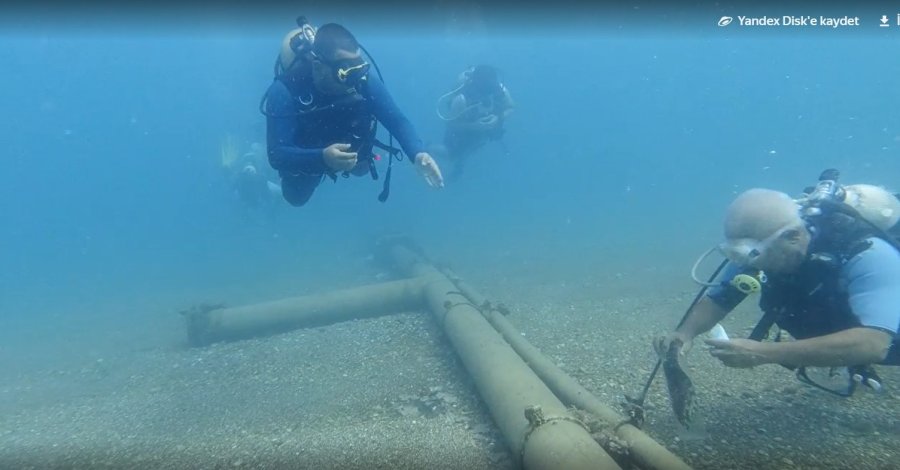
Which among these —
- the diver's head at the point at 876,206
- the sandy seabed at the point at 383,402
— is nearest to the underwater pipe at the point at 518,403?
the sandy seabed at the point at 383,402

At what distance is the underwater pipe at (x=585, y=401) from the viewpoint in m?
2.85

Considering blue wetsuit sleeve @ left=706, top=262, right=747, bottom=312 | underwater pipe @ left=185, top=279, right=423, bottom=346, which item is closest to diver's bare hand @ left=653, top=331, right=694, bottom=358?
blue wetsuit sleeve @ left=706, top=262, right=747, bottom=312

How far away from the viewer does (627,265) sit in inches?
453

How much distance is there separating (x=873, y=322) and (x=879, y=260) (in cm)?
42

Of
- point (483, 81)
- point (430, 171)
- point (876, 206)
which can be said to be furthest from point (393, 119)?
point (483, 81)

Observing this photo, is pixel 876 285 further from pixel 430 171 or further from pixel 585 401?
pixel 430 171

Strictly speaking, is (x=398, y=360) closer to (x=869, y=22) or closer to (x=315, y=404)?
(x=315, y=404)

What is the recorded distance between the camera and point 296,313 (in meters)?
7.55

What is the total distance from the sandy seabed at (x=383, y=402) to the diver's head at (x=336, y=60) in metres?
3.17

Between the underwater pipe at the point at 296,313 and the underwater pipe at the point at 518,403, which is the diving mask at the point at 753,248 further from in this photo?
the underwater pipe at the point at 296,313

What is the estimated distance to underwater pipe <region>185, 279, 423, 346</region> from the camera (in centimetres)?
754

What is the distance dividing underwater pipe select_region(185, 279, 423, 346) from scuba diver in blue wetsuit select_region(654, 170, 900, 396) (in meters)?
4.73

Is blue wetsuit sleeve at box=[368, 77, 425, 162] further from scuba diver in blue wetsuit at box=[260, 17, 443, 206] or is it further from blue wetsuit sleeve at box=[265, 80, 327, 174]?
blue wetsuit sleeve at box=[265, 80, 327, 174]

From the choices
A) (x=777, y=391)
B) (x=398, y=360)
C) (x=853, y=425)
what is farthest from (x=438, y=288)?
(x=853, y=425)
